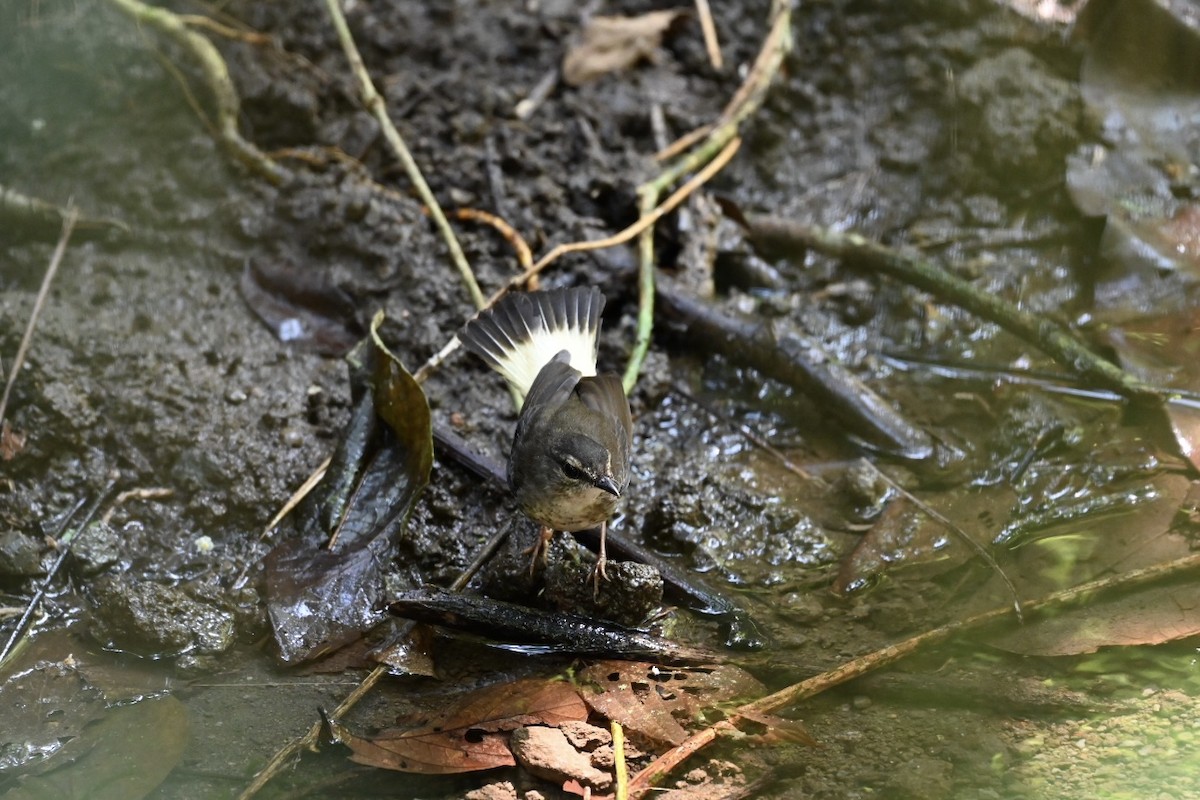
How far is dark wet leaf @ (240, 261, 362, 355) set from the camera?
4574 mm

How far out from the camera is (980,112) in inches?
212

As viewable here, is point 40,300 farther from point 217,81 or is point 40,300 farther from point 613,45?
point 613,45

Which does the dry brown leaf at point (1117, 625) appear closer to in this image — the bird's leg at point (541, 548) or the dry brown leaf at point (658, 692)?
the dry brown leaf at point (658, 692)

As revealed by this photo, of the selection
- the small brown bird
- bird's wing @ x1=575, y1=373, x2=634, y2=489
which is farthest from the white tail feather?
bird's wing @ x1=575, y1=373, x2=634, y2=489

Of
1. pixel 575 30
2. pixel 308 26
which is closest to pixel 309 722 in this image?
pixel 308 26

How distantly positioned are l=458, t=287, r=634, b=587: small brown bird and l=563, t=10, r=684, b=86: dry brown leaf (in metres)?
2.27

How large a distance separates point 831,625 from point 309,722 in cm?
168

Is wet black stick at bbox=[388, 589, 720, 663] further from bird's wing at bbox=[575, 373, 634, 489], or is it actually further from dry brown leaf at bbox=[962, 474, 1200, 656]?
dry brown leaf at bbox=[962, 474, 1200, 656]

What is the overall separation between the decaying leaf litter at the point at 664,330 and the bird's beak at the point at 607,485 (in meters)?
0.54

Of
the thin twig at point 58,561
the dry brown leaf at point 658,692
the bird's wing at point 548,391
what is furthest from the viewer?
the bird's wing at point 548,391

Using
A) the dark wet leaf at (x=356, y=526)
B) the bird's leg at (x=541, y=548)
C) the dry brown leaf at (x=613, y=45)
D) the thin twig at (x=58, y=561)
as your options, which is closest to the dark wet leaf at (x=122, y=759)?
the dark wet leaf at (x=356, y=526)

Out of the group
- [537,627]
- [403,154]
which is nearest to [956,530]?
[537,627]

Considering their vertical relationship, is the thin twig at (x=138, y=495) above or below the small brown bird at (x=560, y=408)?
below

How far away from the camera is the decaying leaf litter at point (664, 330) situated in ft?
11.5
